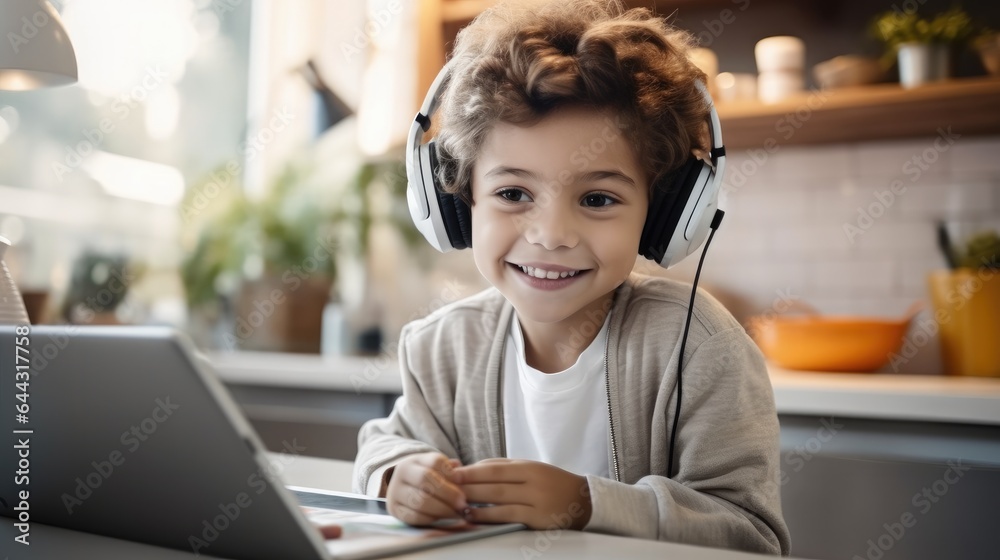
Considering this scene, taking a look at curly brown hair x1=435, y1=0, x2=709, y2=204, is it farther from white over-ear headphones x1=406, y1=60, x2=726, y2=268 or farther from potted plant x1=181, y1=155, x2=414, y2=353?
potted plant x1=181, y1=155, x2=414, y2=353

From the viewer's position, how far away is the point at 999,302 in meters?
1.99

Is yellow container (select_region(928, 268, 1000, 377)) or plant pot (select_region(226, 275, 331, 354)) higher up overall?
yellow container (select_region(928, 268, 1000, 377))

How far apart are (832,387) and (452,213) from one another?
41.4 inches

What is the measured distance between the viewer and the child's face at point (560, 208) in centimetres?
99

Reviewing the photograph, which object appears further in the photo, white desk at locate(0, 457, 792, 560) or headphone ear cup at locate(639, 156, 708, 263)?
headphone ear cup at locate(639, 156, 708, 263)

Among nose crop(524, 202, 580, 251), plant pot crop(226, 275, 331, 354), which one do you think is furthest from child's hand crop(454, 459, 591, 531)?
plant pot crop(226, 275, 331, 354)

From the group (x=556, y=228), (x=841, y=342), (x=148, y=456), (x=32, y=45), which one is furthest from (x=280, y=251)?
(x=148, y=456)

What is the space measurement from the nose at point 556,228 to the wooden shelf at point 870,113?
1359mm

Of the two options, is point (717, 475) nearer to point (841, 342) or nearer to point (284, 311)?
point (841, 342)

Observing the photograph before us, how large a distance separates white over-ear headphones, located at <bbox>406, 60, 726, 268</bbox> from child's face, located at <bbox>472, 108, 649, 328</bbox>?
4cm

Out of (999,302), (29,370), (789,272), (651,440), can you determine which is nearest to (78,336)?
(29,370)

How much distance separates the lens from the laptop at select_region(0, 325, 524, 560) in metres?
0.53

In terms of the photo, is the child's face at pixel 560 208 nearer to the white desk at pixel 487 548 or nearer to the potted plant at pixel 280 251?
the white desk at pixel 487 548

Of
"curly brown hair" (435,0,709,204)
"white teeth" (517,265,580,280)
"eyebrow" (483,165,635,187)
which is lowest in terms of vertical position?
"white teeth" (517,265,580,280)
